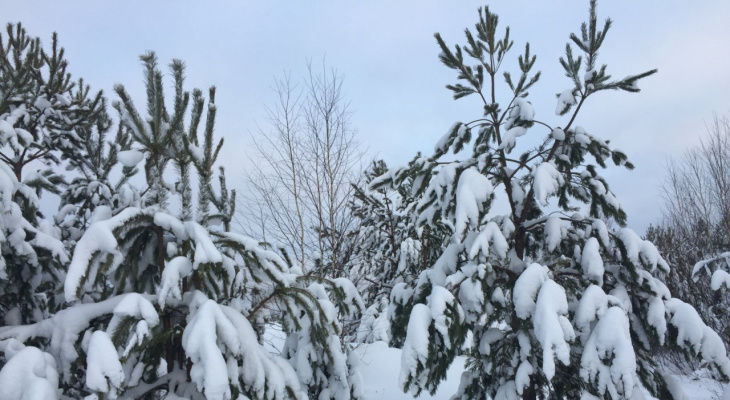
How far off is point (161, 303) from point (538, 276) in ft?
7.76

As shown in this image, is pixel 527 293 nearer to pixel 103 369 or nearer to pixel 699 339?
pixel 699 339

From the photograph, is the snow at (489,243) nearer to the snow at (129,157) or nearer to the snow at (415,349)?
the snow at (415,349)

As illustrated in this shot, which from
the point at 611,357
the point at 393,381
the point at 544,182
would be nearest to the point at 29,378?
the point at 611,357

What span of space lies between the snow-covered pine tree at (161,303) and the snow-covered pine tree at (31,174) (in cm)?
58

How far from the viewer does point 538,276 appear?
284cm

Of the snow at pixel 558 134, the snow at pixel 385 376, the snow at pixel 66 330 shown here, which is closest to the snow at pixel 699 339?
the snow at pixel 558 134

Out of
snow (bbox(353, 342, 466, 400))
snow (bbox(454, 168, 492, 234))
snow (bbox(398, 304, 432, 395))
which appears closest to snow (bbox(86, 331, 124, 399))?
snow (bbox(398, 304, 432, 395))

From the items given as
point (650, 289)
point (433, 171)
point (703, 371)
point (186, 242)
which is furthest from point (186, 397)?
point (703, 371)

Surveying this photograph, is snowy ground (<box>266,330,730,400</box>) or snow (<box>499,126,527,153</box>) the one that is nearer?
snow (<box>499,126,527,153</box>)

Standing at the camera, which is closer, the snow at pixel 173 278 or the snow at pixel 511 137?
the snow at pixel 173 278

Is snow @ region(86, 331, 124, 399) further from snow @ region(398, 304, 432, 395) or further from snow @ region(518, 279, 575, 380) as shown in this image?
snow @ region(518, 279, 575, 380)

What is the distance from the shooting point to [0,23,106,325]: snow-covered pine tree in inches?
111

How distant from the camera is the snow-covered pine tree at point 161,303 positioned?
1.85m

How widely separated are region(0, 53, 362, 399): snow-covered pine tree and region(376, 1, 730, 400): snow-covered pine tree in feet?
3.43
